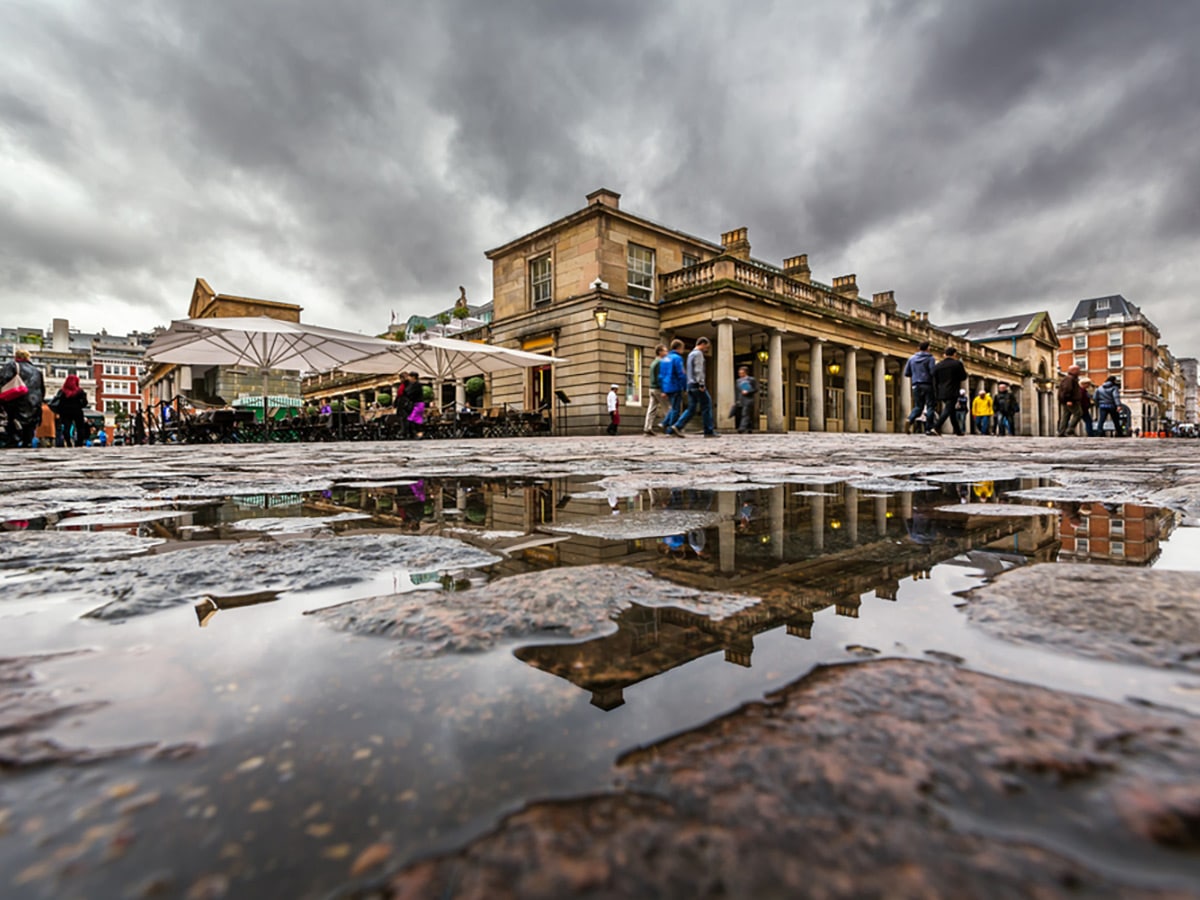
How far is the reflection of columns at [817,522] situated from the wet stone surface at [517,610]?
2.06 ft

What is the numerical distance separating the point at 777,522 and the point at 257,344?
16.0 metres

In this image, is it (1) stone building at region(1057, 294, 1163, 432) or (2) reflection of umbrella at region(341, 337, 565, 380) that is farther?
(1) stone building at region(1057, 294, 1163, 432)

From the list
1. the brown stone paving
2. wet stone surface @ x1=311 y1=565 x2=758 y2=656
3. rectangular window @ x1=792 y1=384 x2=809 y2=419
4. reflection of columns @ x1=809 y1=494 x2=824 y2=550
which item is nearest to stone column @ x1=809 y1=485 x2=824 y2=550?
reflection of columns @ x1=809 y1=494 x2=824 y2=550

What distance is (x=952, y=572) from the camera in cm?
130

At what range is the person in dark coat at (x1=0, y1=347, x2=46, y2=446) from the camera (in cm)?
1002

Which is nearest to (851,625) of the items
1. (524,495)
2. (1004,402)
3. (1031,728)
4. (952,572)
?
(1031,728)

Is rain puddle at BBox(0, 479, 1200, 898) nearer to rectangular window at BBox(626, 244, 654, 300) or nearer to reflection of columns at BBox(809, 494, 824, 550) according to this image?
reflection of columns at BBox(809, 494, 824, 550)

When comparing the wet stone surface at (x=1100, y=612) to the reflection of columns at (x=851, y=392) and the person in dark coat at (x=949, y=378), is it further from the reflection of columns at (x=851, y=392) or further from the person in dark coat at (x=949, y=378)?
the reflection of columns at (x=851, y=392)

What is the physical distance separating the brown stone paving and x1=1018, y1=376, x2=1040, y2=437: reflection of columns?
4594 cm

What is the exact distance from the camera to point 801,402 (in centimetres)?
2745

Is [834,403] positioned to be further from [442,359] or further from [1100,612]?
[1100,612]

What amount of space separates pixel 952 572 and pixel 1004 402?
23.4m

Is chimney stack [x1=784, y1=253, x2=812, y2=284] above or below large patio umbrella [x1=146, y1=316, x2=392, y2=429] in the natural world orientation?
above

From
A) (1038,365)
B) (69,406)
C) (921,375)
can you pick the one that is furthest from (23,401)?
(1038,365)
